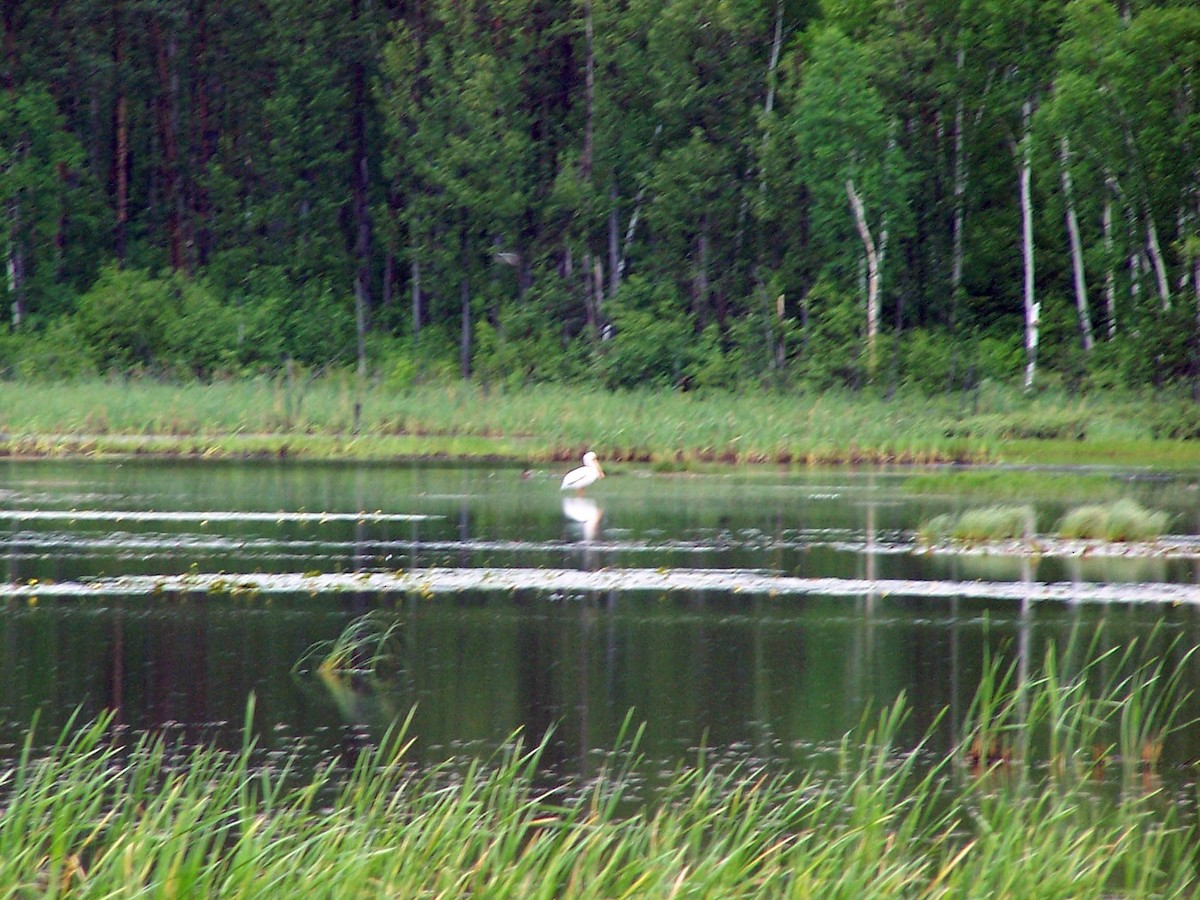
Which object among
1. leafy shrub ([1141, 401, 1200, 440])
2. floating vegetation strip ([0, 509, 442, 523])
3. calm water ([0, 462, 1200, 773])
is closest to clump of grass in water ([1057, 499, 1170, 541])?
calm water ([0, 462, 1200, 773])

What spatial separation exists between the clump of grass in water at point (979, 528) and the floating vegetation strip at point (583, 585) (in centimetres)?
366

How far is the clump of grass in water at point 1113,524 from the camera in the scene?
2389 cm

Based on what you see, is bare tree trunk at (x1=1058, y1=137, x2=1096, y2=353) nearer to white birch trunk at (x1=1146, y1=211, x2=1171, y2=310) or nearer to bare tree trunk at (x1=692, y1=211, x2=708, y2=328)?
white birch trunk at (x1=1146, y1=211, x2=1171, y2=310)

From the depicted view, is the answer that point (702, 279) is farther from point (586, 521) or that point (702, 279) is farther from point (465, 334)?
point (586, 521)

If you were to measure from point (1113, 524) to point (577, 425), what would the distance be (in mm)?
15830

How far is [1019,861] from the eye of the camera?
294 inches

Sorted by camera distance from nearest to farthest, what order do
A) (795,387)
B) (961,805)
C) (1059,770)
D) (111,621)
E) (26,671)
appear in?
(961,805)
(1059,770)
(26,671)
(111,621)
(795,387)

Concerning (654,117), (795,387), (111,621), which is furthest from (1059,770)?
(654,117)

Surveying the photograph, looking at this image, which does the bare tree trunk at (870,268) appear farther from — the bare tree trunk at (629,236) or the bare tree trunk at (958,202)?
the bare tree trunk at (629,236)

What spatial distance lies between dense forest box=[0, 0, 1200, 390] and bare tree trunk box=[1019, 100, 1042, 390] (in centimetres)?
20

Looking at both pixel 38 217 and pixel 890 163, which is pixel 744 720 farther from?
pixel 38 217

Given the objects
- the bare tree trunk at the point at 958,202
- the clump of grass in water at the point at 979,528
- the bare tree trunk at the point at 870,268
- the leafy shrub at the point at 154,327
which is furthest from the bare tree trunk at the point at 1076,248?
the clump of grass in water at the point at 979,528

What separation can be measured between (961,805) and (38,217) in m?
48.4

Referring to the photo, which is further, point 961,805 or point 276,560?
point 276,560
